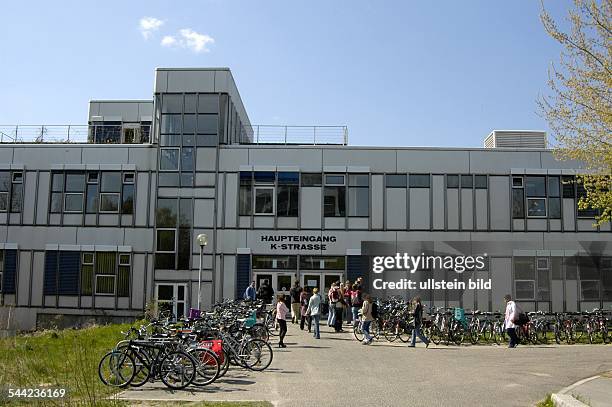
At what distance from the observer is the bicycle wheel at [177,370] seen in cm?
1127

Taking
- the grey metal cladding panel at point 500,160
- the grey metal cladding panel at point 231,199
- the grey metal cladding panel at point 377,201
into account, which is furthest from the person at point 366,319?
the grey metal cladding panel at point 500,160

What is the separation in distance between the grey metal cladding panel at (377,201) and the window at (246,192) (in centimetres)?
570

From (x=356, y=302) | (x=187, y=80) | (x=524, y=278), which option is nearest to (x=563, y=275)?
(x=524, y=278)

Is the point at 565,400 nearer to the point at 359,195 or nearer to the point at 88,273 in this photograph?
the point at 359,195

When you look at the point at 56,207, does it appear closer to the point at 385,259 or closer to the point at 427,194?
the point at 385,259

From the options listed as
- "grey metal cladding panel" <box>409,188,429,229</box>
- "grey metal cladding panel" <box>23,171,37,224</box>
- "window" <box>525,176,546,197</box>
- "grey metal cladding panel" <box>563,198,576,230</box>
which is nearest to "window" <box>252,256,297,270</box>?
"grey metal cladding panel" <box>409,188,429,229</box>

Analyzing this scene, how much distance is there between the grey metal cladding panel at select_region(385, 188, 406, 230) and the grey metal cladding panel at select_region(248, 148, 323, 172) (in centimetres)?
353

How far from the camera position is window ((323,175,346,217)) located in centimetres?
2895

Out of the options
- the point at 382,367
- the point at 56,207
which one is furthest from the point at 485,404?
the point at 56,207

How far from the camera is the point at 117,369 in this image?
1147 centimetres

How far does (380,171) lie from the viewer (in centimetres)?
2920

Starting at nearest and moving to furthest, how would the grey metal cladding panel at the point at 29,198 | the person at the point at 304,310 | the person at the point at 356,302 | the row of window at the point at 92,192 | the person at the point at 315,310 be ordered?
the person at the point at 315,310 < the person at the point at 356,302 < the person at the point at 304,310 < the row of window at the point at 92,192 < the grey metal cladding panel at the point at 29,198

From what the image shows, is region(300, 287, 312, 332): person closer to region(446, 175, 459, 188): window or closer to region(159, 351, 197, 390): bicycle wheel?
region(446, 175, 459, 188): window

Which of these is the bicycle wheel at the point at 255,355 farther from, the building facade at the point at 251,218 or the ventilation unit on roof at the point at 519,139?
the ventilation unit on roof at the point at 519,139
